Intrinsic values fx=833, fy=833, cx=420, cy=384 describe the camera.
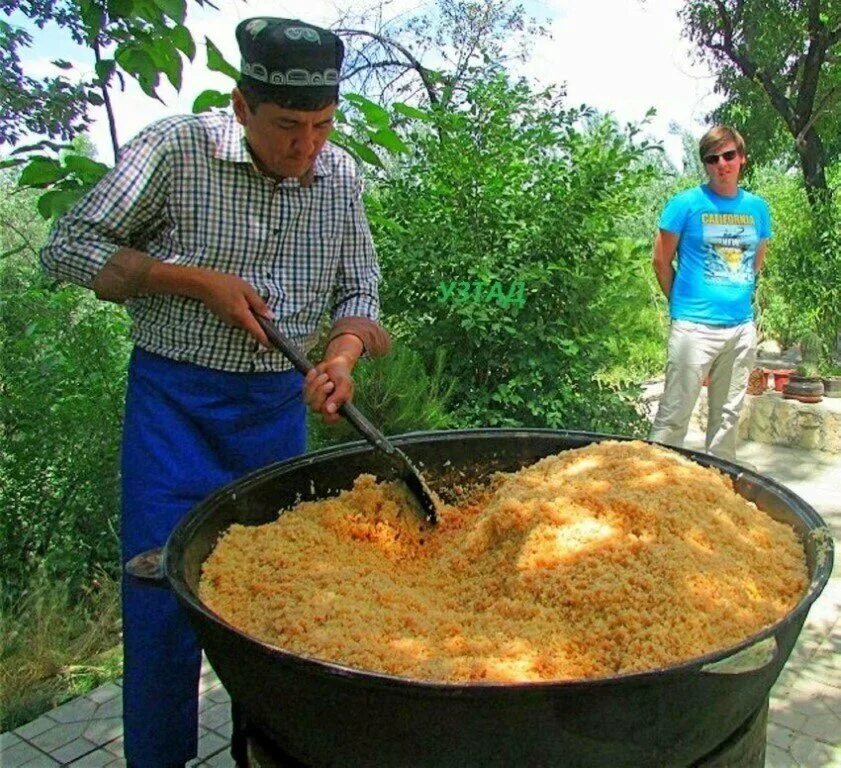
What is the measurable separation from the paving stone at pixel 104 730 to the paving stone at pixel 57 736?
0.03 m

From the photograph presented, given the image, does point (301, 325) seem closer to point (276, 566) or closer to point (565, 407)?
point (276, 566)

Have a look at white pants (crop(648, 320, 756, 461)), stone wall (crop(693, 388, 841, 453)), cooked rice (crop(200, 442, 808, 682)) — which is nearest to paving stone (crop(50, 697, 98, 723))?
cooked rice (crop(200, 442, 808, 682))

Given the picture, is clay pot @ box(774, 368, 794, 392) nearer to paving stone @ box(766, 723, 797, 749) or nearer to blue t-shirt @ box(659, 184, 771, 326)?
blue t-shirt @ box(659, 184, 771, 326)

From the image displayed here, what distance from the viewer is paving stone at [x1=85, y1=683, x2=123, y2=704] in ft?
8.71

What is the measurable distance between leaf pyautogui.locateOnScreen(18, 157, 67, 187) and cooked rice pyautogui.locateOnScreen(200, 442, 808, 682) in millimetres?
1262

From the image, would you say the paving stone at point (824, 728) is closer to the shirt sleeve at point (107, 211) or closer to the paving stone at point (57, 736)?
the paving stone at point (57, 736)

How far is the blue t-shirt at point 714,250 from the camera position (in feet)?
14.5

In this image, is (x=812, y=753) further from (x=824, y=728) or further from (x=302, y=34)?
(x=302, y=34)

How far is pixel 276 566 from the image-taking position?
1.52 meters

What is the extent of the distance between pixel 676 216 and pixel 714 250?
0.89 feet

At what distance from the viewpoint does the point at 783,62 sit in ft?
29.7

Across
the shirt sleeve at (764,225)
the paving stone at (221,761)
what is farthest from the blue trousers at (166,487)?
the shirt sleeve at (764,225)

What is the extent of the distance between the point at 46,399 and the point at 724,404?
140 inches

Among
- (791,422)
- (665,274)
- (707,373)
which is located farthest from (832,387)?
(665,274)
